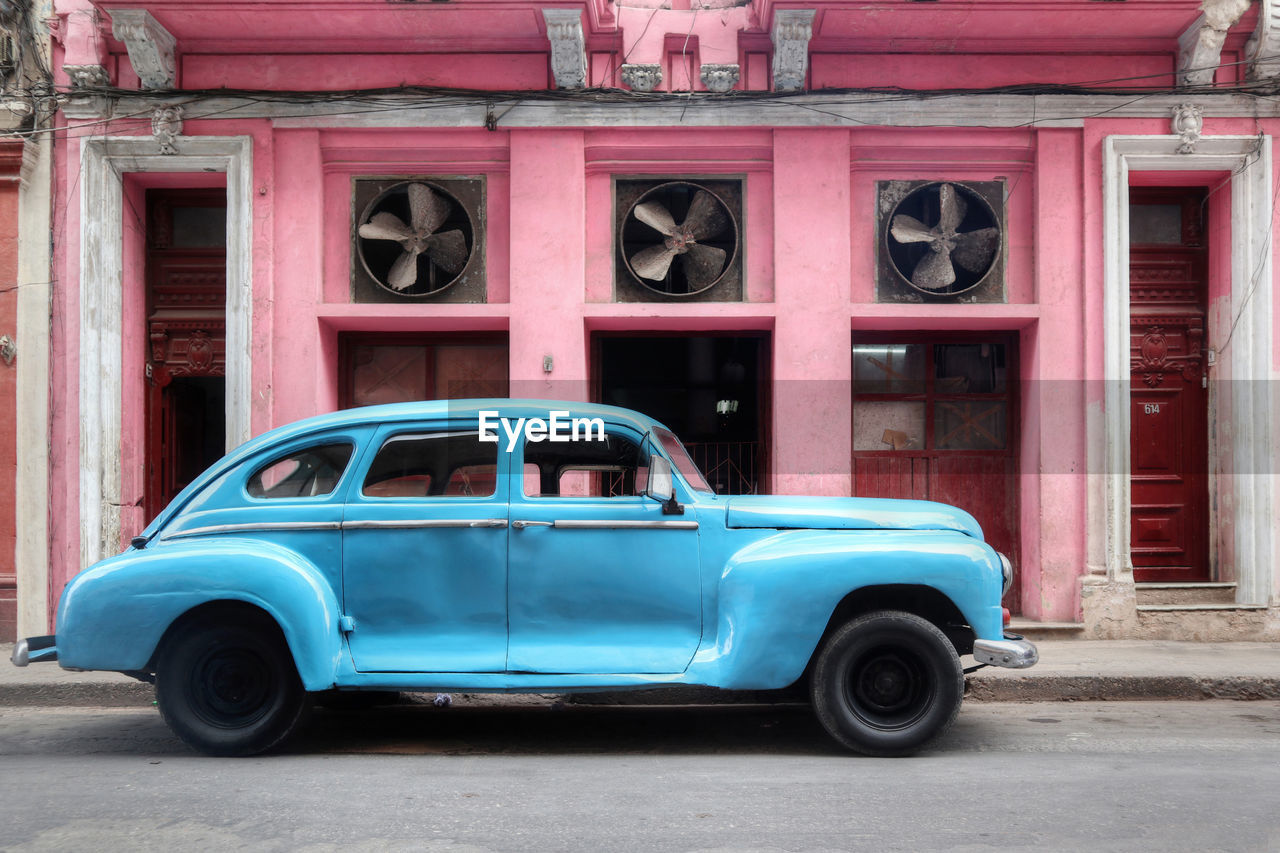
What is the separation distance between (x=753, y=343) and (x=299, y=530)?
551 centimetres

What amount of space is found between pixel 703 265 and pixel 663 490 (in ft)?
14.1

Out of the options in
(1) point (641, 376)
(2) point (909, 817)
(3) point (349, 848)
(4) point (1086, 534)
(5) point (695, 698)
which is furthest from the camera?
(1) point (641, 376)

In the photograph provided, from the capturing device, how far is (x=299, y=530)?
17.6ft

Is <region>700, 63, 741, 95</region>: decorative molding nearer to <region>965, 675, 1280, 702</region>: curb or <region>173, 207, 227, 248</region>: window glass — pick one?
<region>173, 207, 227, 248</region>: window glass

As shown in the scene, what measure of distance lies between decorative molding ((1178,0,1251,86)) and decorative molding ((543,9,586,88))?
534 cm

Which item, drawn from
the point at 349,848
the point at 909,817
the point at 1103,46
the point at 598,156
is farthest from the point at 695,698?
the point at 1103,46

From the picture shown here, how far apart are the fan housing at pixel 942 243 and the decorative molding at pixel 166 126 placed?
6374 millimetres

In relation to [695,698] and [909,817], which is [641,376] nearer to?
[695,698]

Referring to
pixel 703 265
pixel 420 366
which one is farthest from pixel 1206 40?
pixel 420 366

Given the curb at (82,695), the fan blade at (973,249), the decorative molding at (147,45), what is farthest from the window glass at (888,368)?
the decorative molding at (147,45)

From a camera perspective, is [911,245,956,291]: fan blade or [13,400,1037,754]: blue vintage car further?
[911,245,956,291]: fan blade

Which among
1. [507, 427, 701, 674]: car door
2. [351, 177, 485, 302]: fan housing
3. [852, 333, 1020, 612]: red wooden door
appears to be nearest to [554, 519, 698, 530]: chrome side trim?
[507, 427, 701, 674]: car door

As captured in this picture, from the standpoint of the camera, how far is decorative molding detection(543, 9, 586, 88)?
8.48 meters

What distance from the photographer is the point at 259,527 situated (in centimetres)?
539
